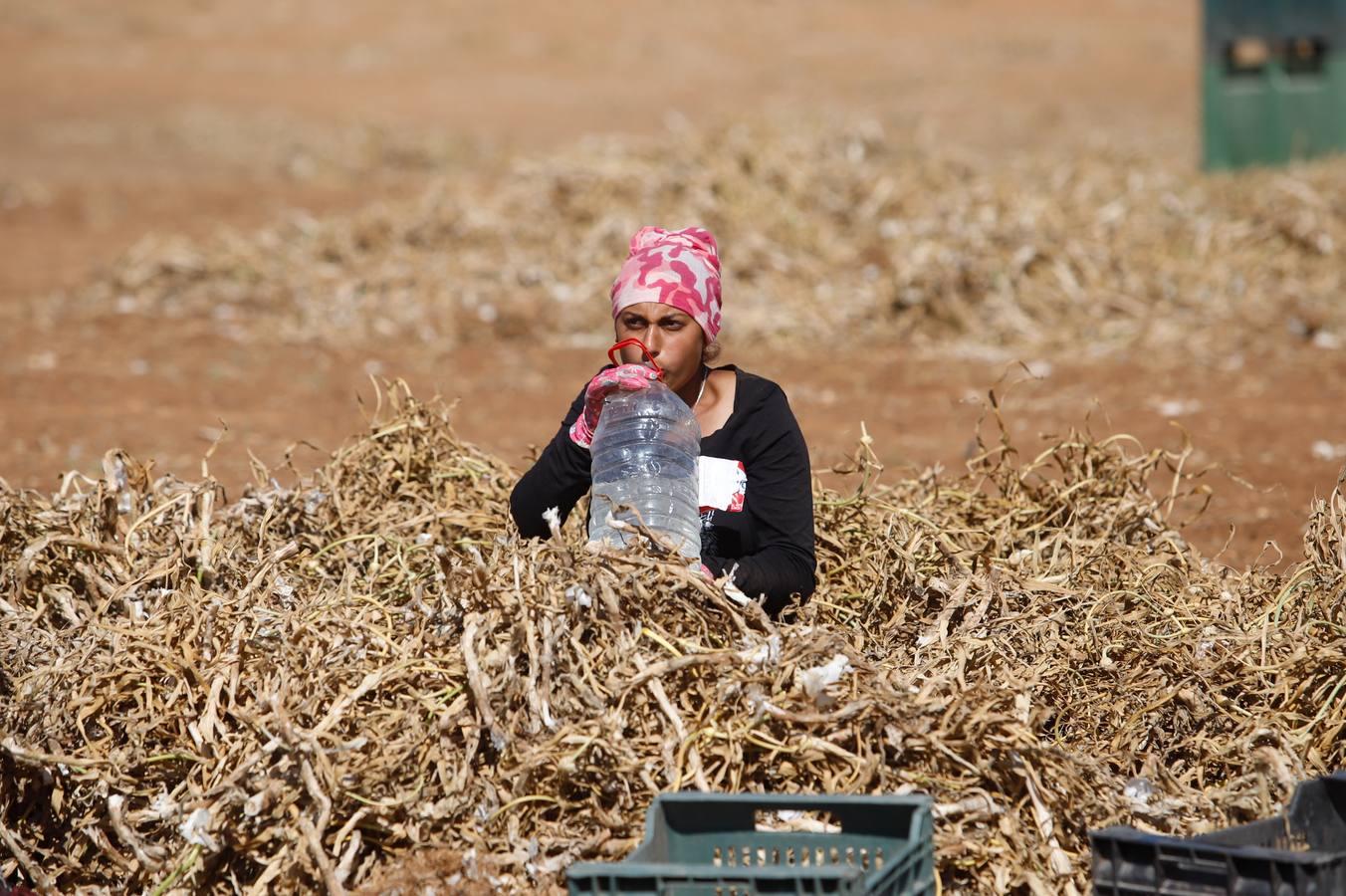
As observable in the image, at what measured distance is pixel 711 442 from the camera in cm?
356

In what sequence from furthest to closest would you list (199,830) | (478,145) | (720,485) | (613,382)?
(478,145) < (720,485) < (613,382) < (199,830)

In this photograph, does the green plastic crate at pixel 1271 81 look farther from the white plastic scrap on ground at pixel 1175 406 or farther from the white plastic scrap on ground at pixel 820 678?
the white plastic scrap on ground at pixel 820 678

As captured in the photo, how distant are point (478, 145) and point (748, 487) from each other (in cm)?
1589

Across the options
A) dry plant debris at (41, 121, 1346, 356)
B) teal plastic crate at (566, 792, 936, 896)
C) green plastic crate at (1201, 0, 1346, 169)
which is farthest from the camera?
green plastic crate at (1201, 0, 1346, 169)

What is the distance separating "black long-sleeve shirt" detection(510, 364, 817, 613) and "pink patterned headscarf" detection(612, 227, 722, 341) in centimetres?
19

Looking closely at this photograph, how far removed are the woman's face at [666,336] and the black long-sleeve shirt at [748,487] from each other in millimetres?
150

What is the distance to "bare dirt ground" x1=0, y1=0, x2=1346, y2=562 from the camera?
712 cm

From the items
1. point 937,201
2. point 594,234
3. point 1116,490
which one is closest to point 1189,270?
point 937,201

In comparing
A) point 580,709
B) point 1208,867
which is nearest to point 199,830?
point 580,709

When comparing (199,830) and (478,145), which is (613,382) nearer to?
(199,830)

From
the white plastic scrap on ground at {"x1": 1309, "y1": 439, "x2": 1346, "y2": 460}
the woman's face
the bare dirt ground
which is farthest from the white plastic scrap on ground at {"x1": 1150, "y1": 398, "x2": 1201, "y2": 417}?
the woman's face

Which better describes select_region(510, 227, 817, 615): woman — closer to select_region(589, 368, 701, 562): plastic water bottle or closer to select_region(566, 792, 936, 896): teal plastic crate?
select_region(589, 368, 701, 562): plastic water bottle

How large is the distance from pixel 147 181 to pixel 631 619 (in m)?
14.9

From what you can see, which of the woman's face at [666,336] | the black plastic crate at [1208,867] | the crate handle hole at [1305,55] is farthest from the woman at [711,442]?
the crate handle hole at [1305,55]
